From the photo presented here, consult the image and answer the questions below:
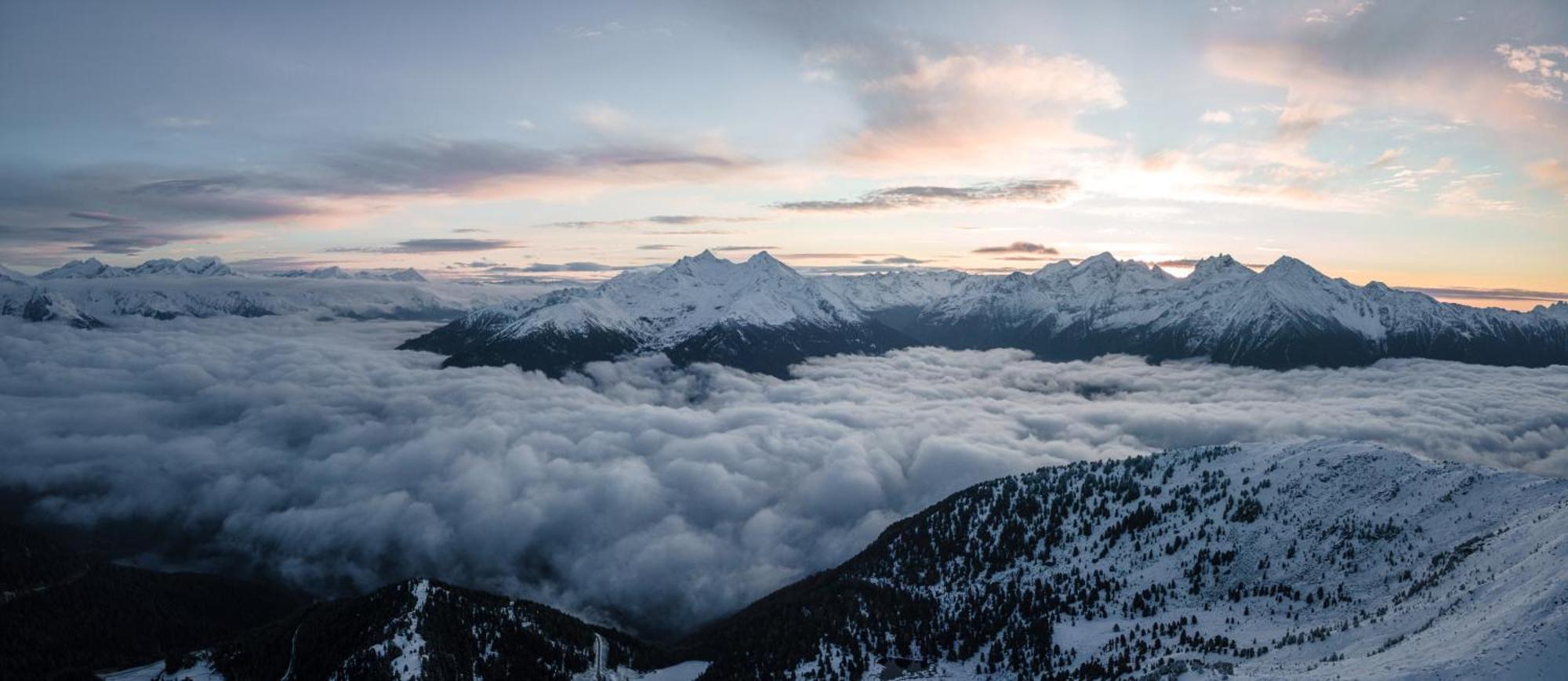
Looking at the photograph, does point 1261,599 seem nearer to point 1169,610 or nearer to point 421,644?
point 1169,610

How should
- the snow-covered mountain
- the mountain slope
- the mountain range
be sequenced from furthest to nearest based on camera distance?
the mountain slope, the mountain range, the snow-covered mountain

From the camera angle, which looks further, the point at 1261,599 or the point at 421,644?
the point at 421,644

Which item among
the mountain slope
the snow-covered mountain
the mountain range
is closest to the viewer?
the snow-covered mountain

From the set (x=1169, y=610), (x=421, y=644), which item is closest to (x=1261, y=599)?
(x=1169, y=610)

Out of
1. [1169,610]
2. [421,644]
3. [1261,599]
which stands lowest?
[421,644]

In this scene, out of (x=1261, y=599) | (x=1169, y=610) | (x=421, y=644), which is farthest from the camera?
(x=421, y=644)

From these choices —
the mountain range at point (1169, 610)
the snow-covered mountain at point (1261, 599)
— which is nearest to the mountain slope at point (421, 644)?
the mountain range at point (1169, 610)

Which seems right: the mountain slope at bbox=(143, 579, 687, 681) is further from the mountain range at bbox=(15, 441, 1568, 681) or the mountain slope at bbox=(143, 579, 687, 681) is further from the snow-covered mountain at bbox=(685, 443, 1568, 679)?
the snow-covered mountain at bbox=(685, 443, 1568, 679)

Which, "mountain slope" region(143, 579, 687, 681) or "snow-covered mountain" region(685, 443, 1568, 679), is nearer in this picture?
"snow-covered mountain" region(685, 443, 1568, 679)

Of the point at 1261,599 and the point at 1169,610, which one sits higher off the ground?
the point at 1261,599

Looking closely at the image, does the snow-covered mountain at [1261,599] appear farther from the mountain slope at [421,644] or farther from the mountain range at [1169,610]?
the mountain slope at [421,644]

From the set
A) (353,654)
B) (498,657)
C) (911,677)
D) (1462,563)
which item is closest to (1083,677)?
(911,677)

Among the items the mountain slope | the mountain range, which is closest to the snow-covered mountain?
the mountain range
